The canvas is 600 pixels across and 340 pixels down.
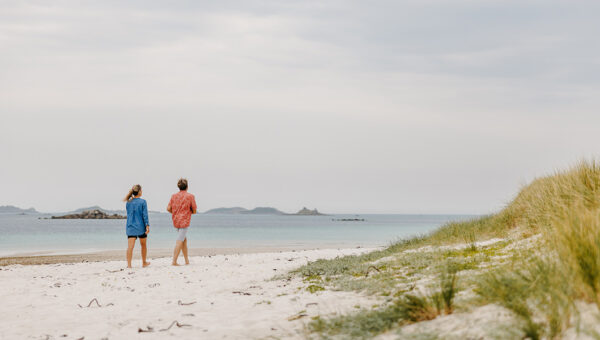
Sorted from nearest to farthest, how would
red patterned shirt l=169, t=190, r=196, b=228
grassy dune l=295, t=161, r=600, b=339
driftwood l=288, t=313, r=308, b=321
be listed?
grassy dune l=295, t=161, r=600, b=339 → driftwood l=288, t=313, r=308, b=321 → red patterned shirt l=169, t=190, r=196, b=228

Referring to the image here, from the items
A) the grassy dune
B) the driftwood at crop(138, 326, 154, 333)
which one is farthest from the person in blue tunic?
the grassy dune

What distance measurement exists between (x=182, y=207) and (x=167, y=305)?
18.0 feet

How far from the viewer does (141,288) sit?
9.72 meters

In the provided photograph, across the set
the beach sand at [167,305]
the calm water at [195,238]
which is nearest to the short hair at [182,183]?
the beach sand at [167,305]

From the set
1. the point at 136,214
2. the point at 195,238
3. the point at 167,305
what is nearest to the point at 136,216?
the point at 136,214

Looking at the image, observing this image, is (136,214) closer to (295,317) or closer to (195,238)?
(295,317)

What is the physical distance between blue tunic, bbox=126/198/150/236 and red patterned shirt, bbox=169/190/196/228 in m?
0.74

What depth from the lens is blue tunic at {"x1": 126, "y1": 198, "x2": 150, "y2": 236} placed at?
12.6m

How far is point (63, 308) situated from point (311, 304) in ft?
14.5

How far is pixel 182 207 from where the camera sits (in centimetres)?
1292

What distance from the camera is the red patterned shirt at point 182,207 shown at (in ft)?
42.1

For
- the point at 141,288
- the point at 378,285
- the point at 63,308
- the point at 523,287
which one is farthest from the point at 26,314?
the point at 523,287

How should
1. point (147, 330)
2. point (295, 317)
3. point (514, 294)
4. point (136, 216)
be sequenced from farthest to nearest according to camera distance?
1. point (136, 216)
2. point (147, 330)
3. point (295, 317)
4. point (514, 294)

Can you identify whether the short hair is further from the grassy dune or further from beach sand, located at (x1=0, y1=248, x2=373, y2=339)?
the grassy dune
